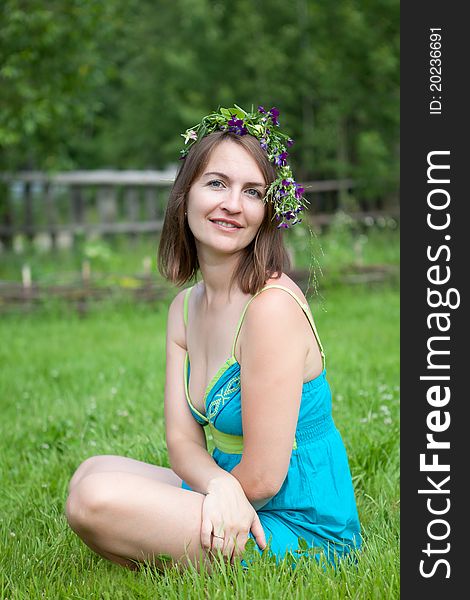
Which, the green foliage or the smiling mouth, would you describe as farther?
the green foliage

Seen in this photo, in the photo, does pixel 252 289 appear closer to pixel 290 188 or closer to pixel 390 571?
pixel 290 188

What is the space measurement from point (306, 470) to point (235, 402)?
31 cm

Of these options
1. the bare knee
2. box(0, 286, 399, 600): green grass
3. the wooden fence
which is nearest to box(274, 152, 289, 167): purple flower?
the bare knee

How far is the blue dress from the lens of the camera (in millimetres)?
2648

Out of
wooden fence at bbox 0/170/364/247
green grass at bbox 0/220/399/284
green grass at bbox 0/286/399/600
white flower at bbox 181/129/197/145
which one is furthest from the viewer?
wooden fence at bbox 0/170/364/247

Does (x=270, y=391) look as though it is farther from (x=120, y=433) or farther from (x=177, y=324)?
(x=120, y=433)

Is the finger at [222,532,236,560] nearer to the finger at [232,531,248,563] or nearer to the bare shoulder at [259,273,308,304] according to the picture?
the finger at [232,531,248,563]

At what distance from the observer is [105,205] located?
12000mm

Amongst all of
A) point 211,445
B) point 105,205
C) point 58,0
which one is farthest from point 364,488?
point 105,205

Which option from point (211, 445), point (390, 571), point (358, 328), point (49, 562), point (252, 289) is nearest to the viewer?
point (390, 571)

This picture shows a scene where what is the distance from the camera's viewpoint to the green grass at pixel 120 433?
96.7 inches

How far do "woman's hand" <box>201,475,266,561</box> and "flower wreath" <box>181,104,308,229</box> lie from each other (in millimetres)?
822

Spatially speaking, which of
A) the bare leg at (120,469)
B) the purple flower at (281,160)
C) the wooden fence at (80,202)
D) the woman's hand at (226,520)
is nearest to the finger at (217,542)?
the woman's hand at (226,520)

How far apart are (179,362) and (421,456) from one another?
1.11m
